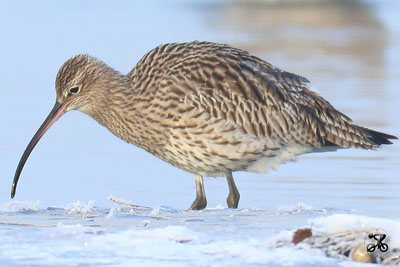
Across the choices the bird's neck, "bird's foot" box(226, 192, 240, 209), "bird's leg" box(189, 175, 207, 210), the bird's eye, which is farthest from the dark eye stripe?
"bird's foot" box(226, 192, 240, 209)

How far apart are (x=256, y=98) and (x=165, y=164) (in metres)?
2.16

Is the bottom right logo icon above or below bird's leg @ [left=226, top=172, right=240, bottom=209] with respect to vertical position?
below

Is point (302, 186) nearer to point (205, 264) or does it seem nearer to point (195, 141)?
point (195, 141)

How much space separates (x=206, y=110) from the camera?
8.60 metres

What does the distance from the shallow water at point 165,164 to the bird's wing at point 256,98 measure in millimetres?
533

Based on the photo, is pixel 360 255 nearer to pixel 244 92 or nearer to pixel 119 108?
pixel 244 92

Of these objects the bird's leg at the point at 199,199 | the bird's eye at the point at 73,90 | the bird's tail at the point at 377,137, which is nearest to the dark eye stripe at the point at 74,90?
the bird's eye at the point at 73,90

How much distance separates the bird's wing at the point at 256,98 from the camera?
8688mm

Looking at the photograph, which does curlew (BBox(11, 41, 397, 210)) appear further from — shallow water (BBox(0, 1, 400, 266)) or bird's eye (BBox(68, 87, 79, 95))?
shallow water (BBox(0, 1, 400, 266))

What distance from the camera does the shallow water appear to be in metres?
6.18

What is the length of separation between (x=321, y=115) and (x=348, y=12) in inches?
621

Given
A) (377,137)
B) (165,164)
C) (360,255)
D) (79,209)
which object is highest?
(377,137)

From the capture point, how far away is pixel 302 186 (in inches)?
384

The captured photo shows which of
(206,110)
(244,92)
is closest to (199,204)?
(206,110)
